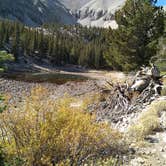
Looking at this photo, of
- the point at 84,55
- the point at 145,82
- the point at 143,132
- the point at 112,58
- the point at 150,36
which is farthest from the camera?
the point at 84,55

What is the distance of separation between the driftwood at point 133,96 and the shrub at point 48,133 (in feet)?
20.6

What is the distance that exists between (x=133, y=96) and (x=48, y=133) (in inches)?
419

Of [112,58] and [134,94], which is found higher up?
[112,58]

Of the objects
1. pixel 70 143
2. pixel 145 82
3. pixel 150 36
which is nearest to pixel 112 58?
pixel 150 36

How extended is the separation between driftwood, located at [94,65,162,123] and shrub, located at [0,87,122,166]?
247 inches

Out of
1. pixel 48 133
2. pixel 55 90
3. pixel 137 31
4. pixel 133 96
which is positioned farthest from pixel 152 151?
pixel 55 90

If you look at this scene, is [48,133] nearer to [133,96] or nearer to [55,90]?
[133,96]

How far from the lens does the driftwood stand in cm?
1823

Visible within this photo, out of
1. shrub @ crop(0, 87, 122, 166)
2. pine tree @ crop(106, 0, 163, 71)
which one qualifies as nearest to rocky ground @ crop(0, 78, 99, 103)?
pine tree @ crop(106, 0, 163, 71)

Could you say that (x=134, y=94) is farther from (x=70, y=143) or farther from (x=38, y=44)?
(x=38, y=44)

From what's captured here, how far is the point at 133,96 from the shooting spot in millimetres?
20203

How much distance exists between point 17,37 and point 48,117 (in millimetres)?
94036

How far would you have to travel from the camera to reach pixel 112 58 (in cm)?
3812

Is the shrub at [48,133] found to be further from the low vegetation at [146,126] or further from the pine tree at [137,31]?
→ the pine tree at [137,31]
